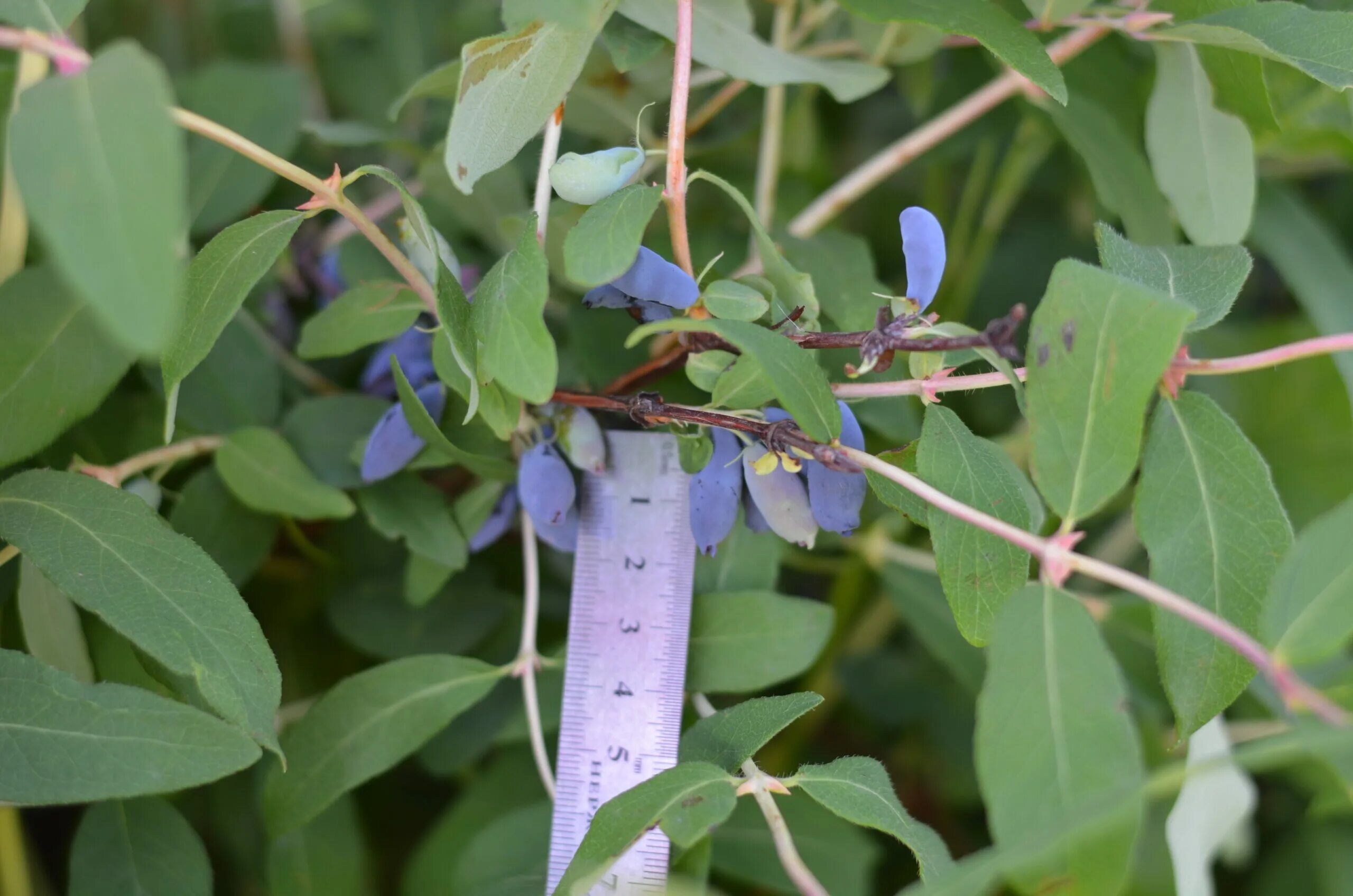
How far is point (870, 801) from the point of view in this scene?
54 cm

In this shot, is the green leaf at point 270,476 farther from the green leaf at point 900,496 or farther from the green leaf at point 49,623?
the green leaf at point 900,496

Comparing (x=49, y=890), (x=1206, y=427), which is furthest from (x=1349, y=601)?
(x=49, y=890)

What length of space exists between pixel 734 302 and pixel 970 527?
164mm

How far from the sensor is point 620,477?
71cm

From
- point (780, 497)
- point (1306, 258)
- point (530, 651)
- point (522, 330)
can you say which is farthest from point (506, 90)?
point (1306, 258)

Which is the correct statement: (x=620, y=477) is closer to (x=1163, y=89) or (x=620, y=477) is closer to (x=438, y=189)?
(x=438, y=189)

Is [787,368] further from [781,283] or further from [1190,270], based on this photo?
[1190,270]

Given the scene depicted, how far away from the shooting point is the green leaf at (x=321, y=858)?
764mm

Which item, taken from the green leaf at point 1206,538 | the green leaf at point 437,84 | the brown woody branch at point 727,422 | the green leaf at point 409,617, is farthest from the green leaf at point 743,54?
the green leaf at point 409,617

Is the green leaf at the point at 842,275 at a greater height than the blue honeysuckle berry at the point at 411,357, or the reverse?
the green leaf at the point at 842,275

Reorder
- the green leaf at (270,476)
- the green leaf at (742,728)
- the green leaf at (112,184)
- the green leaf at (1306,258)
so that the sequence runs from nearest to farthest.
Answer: the green leaf at (112,184) < the green leaf at (742,728) < the green leaf at (270,476) < the green leaf at (1306,258)

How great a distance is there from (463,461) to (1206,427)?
1.33ft

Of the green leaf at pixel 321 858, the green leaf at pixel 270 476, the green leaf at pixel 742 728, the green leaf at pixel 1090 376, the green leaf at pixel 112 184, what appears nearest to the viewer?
the green leaf at pixel 112 184

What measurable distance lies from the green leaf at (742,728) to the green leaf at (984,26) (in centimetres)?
36
